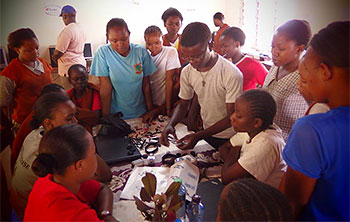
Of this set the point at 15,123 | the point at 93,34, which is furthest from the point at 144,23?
the point at 15,123

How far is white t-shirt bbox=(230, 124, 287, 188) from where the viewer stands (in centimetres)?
124

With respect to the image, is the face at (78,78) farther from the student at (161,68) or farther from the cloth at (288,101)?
the cloth at (288,101)

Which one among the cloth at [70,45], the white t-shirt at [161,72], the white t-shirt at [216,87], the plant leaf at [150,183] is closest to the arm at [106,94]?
the white t-shirt at [161,72]

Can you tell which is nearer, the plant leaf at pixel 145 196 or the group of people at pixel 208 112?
the group of people at pixel 208 112

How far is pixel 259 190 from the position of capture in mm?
740

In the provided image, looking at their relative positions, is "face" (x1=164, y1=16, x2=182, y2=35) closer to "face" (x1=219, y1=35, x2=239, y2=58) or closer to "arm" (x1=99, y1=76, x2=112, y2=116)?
"face" (x1=219, y1=35, x2=239, y2=58)

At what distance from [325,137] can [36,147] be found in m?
1.28

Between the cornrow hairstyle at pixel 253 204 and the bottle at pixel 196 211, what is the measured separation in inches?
16.1

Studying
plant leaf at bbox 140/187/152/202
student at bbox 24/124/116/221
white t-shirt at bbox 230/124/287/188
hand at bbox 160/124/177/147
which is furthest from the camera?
hand at bbox 160/124/177/147

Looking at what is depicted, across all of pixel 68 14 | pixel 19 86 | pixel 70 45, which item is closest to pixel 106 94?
pixel 19 86

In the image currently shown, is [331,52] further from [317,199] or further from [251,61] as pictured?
[251,61]

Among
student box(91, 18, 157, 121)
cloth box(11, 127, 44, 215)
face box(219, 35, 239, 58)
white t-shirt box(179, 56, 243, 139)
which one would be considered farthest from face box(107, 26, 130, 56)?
cloth box(11, 127, 44, 215)

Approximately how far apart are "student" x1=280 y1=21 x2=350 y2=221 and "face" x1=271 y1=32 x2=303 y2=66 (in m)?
0.87

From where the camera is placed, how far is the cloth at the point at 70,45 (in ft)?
12.6
